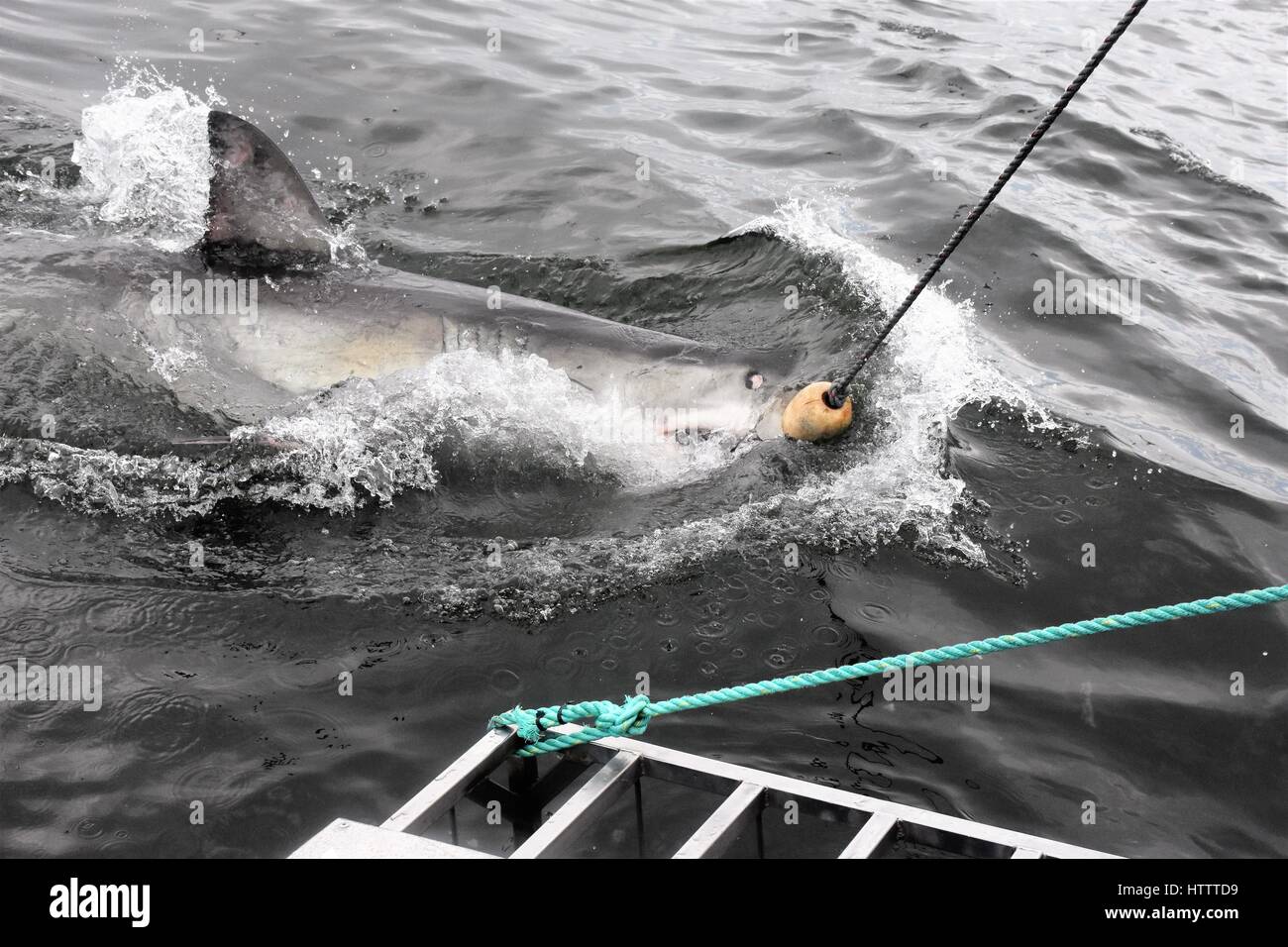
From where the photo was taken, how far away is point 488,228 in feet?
24.0

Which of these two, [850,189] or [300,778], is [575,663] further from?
[850,189]

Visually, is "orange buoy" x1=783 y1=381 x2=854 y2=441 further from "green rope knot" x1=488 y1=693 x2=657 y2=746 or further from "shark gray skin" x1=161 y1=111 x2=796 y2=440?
"green rope knot" x1=488 y1=693 x2=657 y2=746

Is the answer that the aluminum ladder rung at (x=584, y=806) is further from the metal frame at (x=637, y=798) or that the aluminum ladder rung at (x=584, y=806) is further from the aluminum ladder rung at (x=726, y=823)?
the aluminum ladder rung at (x=726, y=823)

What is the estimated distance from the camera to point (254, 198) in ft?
16.5

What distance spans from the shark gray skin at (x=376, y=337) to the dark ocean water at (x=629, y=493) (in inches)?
6.5

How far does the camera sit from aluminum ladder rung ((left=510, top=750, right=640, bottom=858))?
250 cm

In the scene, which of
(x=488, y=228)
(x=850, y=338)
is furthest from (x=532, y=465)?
(x=488, y=228)

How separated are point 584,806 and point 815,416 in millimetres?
2422

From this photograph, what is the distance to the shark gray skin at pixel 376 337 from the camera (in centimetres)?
491

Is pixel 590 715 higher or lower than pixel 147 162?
lower

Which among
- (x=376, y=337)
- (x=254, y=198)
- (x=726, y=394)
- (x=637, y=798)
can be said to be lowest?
(x=637, y=798)

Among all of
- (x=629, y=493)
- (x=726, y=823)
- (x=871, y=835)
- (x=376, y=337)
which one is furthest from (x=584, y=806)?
(x=376, y=337)

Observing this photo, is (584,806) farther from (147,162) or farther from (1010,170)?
(147,162)

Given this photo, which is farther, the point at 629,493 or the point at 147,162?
the point at 147,162
